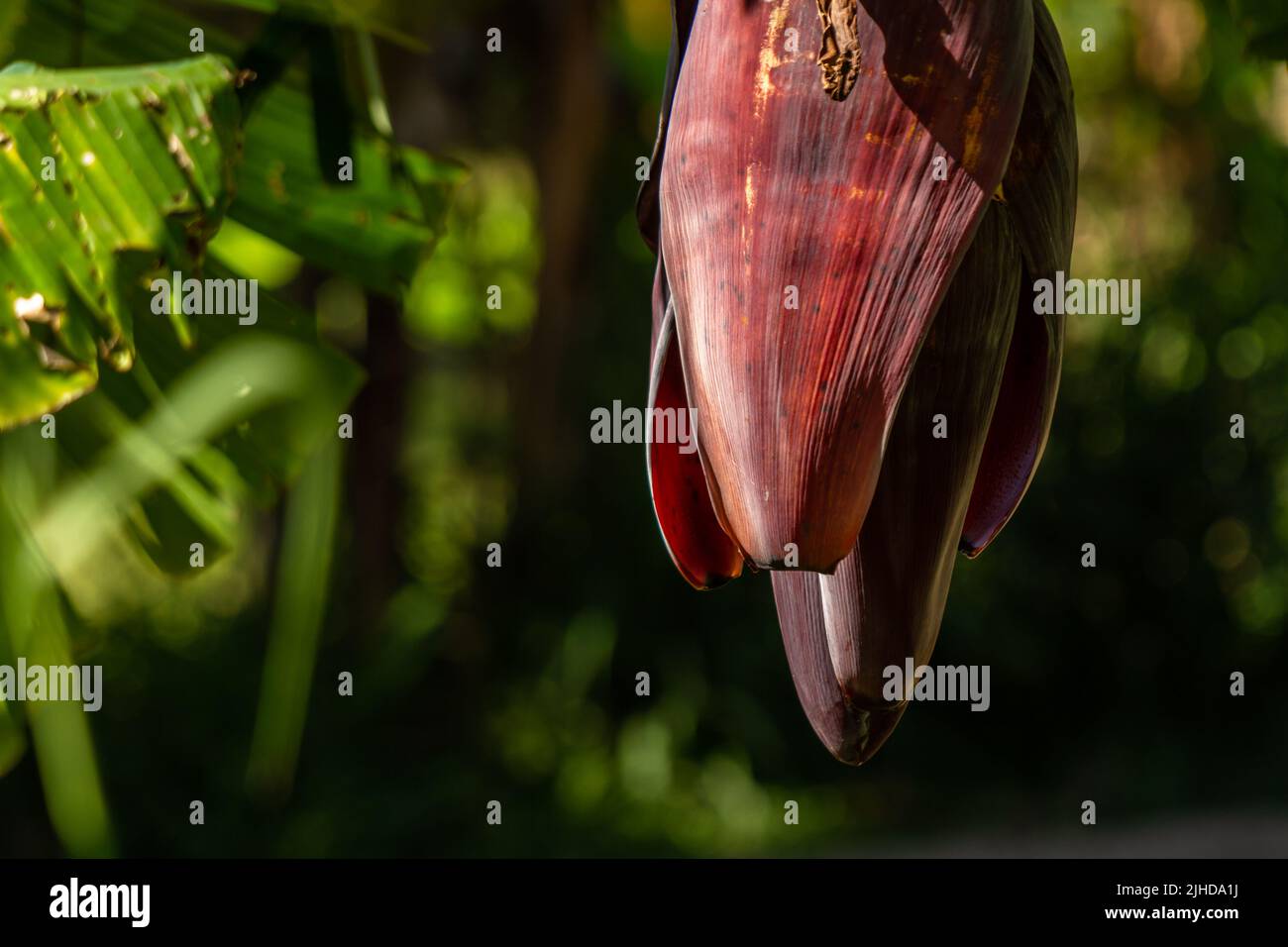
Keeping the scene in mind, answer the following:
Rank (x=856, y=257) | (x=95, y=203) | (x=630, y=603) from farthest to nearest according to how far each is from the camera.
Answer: (x=630, y=603) < (x=95, y=203) < (x=856, y=257)

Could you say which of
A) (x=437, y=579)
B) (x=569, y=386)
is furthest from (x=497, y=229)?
(x=437, y=579)

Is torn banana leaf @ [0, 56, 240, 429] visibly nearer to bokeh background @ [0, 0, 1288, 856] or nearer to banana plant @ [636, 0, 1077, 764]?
banana plant @ [636, 0, 1077, 764]

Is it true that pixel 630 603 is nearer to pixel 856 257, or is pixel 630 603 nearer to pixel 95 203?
pixel 95 203

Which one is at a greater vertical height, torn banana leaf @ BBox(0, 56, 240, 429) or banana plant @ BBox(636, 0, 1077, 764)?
torn banana leaf @ BBox(0, 56, 240, 429)

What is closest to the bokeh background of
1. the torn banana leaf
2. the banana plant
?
the torn banana leaf

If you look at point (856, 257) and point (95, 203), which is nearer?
point (856, 257)

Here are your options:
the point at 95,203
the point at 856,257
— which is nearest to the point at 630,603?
the point at 95,203
